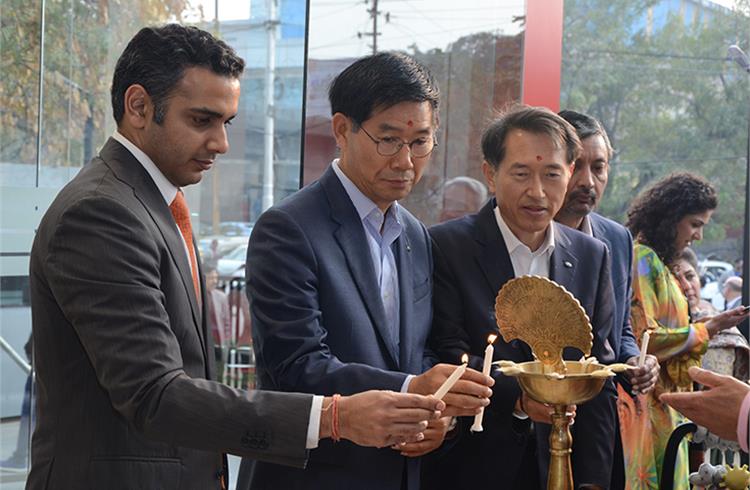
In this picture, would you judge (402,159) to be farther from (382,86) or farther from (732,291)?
(732,291)

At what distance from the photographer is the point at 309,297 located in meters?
1.93

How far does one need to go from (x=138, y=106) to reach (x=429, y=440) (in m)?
0.84

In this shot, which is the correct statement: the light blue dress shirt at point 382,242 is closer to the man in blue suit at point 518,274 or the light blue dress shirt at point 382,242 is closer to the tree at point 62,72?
the man in blue suit at point 518,274

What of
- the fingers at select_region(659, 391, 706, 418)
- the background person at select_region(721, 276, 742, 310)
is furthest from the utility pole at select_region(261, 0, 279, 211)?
the background person at select_region(721, 276, 742, 310)

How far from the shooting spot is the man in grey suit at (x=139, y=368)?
154 cm

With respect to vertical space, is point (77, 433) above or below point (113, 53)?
below

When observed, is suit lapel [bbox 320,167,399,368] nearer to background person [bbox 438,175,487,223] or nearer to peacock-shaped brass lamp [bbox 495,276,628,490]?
peacock-shaped brass lamp [bbox 495,276,628,490]

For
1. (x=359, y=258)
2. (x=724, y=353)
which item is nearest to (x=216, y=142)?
(x=359, y=258)

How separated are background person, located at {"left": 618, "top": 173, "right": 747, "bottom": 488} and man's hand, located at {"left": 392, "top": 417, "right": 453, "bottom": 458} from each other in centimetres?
149

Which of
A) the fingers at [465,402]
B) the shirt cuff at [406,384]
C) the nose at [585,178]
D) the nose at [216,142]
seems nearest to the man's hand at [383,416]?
the fingers at [465,402]

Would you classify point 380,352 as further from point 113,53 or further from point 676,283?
point 113,53

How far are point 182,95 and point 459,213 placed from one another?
250cm

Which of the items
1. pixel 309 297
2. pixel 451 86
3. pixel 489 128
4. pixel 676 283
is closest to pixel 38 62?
pixel 451 86

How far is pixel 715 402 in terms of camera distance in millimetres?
1964
